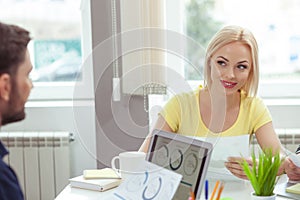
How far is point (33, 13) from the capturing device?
3.20m

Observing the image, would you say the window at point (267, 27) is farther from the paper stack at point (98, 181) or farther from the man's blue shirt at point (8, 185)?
the man's blue shirt at point (8, 185)

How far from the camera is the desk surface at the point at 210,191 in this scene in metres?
1.66

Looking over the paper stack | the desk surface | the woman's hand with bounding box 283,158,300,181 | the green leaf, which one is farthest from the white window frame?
the green leaf

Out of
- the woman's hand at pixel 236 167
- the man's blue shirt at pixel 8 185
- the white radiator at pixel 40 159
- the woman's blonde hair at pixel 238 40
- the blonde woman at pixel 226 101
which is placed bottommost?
the white radiator at pixel 40 159

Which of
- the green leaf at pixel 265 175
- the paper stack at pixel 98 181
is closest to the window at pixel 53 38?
the paper stack at pixel 98 181

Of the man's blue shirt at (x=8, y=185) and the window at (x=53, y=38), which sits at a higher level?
the window at (x=53, y=38)

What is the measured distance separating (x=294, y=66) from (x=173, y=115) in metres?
1.27

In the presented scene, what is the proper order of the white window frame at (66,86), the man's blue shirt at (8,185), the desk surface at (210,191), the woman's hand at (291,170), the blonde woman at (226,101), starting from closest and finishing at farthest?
the man's blue shirt at (8,185), the desk surface at (210,191), the woman's hand at (291,170), the blonde woman at (226,101), the white window frame at (66,86)

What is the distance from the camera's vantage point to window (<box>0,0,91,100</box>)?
3.18 meters

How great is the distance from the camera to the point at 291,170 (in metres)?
1.83

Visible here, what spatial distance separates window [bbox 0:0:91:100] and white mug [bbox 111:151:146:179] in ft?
4.93

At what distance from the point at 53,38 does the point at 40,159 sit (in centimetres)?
73

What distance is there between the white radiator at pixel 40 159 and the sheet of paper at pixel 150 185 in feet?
4.81

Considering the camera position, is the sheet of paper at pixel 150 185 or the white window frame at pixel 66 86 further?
the white window frame at pixel 66 86
